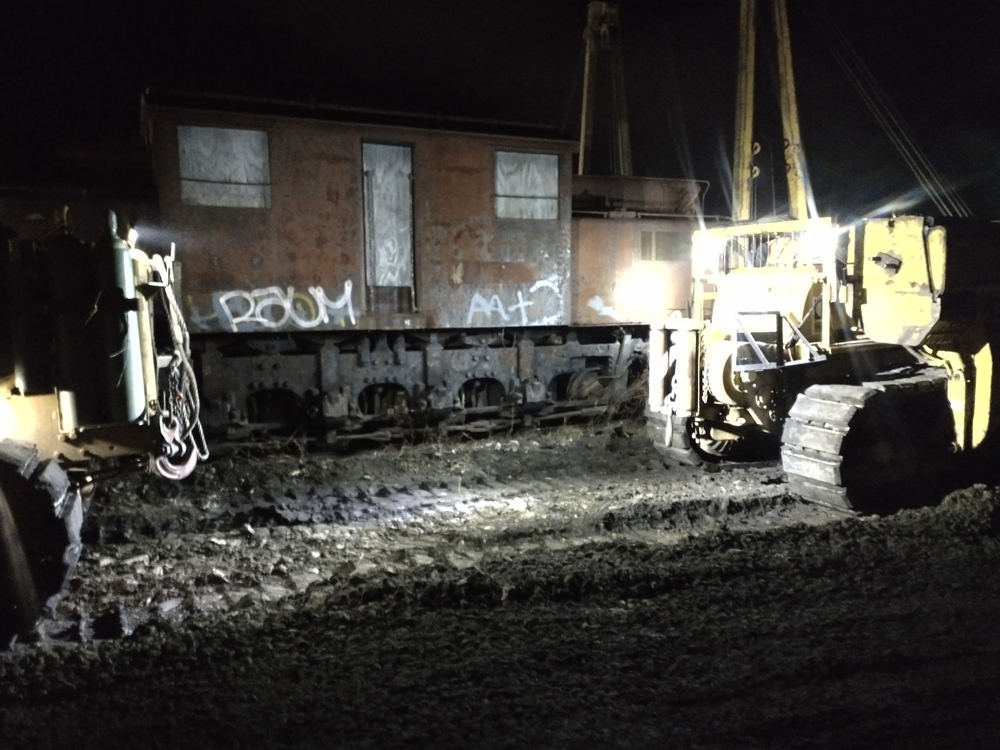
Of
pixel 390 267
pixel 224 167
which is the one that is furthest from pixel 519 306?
pixel 224 167

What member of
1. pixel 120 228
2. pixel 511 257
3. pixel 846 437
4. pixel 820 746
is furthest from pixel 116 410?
pixel 511 257

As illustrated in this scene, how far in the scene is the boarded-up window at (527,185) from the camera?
1084 cm

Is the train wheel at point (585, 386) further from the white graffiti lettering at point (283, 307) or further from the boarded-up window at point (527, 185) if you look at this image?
the white graffiti lettering at point (283, 307)

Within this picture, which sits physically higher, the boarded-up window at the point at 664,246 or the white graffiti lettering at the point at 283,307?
the boarded-up window at the point at 664,246

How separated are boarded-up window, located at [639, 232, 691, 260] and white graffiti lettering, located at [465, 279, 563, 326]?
6.45ft

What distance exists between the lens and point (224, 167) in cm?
913

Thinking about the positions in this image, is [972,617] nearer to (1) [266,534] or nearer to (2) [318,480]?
(1) [266,534]

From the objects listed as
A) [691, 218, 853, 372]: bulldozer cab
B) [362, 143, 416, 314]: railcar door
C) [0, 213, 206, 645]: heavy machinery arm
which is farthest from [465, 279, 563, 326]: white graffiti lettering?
[0, 213, 206, 645]: heavy machinery arm

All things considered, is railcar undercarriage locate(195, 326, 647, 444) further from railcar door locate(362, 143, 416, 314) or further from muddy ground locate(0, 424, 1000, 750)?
muddy ground locate(0, 424, 1000, 750)

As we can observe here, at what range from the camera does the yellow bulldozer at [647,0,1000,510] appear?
20.6 ft

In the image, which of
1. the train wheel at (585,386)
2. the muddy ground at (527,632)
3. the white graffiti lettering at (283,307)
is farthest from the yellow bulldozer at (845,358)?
the white graffiti lettering at (283,307)

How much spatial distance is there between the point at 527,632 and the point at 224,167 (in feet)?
24.9

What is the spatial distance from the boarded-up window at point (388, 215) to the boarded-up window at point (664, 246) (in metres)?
4.20

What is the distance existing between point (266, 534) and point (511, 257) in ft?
19.4
